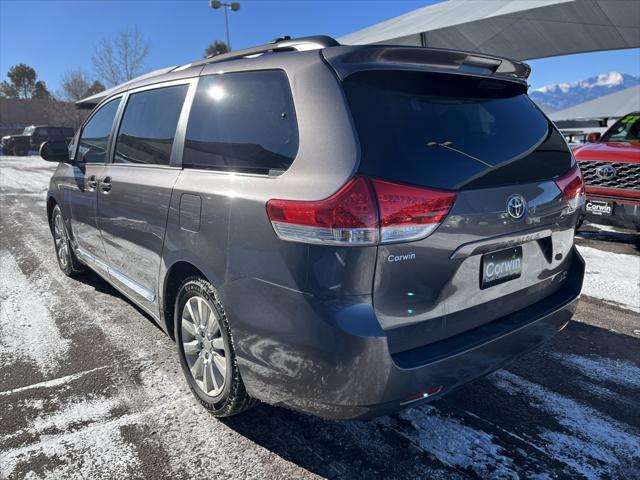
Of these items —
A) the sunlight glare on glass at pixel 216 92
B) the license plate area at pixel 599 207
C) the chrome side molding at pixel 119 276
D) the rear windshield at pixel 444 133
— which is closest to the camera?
the rear windshield at pixel 444 133

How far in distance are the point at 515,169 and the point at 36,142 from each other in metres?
36.2

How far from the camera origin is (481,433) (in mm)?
2385

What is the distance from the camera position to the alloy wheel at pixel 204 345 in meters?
2.39

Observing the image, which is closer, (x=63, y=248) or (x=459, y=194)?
(x=459, y=194)

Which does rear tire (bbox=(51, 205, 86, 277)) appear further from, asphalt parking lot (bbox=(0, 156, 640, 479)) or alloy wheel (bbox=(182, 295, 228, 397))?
alloy wheel (bbox=(182, 295, 228, 397))

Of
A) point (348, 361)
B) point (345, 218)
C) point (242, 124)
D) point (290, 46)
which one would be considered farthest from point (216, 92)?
point (348, 361)

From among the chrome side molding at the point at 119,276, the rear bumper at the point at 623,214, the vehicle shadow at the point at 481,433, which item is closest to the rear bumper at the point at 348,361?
the vehicle shadow at the point at 481,433

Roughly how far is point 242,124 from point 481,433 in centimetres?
198

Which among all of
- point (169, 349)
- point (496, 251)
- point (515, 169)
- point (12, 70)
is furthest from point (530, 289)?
point (12, 70)

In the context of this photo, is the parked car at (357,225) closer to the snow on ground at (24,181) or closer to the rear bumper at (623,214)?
the rear bumper at (623,214)

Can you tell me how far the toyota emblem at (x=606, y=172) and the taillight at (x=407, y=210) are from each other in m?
5.41

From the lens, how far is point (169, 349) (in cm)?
338

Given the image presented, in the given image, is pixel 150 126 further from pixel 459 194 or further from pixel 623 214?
pixel 623 214

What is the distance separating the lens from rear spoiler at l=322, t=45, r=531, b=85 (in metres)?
1.95
